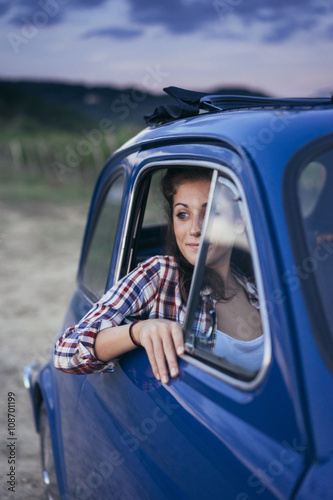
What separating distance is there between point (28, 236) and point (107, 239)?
1026cm

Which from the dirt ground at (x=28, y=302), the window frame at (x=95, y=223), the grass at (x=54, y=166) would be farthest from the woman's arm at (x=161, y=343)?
the grass at (x=54, y=166)

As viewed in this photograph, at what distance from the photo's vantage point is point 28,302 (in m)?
7.29


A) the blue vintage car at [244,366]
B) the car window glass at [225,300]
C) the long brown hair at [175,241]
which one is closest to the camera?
the blue vintage car at [244,366]

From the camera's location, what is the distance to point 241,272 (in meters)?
1.90

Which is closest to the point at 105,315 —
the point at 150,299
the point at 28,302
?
the point at 150,299

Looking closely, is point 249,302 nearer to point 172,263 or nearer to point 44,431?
point 172,263

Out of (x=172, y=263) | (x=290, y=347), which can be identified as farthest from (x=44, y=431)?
(x=290, y=347)

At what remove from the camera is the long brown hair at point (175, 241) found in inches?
66.7

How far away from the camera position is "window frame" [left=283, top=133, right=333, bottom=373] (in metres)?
1.17

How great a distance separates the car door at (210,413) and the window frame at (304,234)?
0.19ft

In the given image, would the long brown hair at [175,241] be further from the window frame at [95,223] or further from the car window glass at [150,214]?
the window frame at [95,223]

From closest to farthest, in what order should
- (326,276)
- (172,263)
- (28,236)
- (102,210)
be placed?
(326,276)
(172,263)
(102,210)
(28,236)

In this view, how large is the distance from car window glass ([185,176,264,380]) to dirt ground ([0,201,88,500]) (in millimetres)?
2167

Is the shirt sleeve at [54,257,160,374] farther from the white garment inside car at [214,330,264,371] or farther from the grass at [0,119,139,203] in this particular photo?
the grass at [0,119,139,203]
